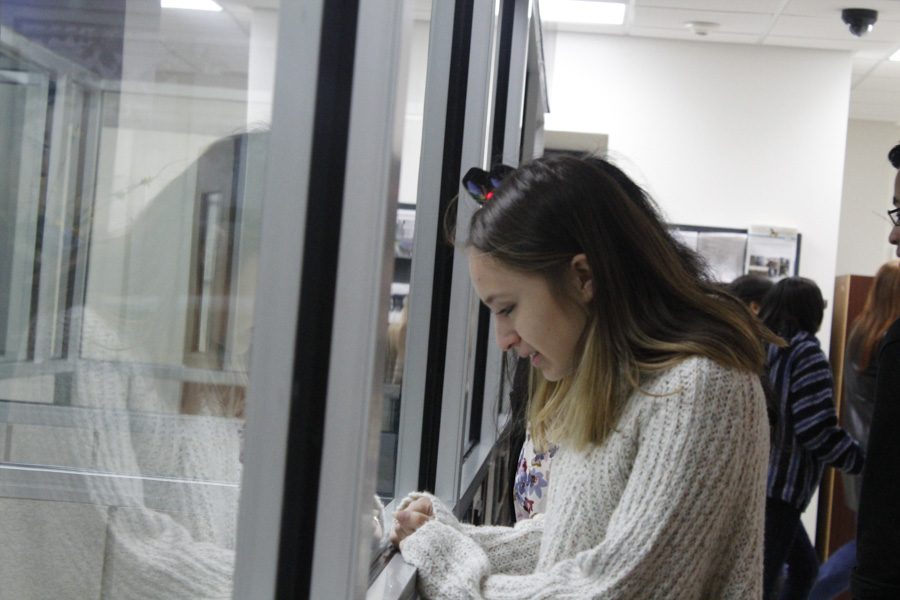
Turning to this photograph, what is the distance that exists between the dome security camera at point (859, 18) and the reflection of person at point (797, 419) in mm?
1782

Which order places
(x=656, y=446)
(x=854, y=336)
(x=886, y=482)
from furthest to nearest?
(x=854, y=336) < (x=886, y=482) < (x=656, y=446)

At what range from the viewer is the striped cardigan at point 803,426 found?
3512mm

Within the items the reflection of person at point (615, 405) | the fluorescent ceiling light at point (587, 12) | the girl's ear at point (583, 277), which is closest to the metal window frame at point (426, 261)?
the reflection of person at point (615, 405)

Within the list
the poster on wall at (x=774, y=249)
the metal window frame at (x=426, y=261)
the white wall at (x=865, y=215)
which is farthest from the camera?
the white wall at (x=865, y=215)

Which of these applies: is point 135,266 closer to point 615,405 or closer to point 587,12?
point 615,405

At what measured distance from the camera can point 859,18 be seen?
4.75 m

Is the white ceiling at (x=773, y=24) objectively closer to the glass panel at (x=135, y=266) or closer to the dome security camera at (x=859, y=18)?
the dome security camera at (x=859, y=18)

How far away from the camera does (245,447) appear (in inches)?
32.0

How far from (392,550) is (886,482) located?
2.20 ft

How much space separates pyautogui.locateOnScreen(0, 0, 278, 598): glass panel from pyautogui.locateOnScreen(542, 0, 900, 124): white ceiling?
4256mm

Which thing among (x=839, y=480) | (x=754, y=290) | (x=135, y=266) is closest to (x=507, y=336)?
(x=135, y=266)

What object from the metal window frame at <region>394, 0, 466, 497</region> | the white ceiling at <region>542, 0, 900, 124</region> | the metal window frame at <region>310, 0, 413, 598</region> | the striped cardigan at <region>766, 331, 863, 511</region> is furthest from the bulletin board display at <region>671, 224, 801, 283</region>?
the metal window frame at <region>310, 0, 413, 598</region>

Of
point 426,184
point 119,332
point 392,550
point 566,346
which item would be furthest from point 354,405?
point 426,184

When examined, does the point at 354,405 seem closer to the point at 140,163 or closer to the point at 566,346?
the point at 140,163
